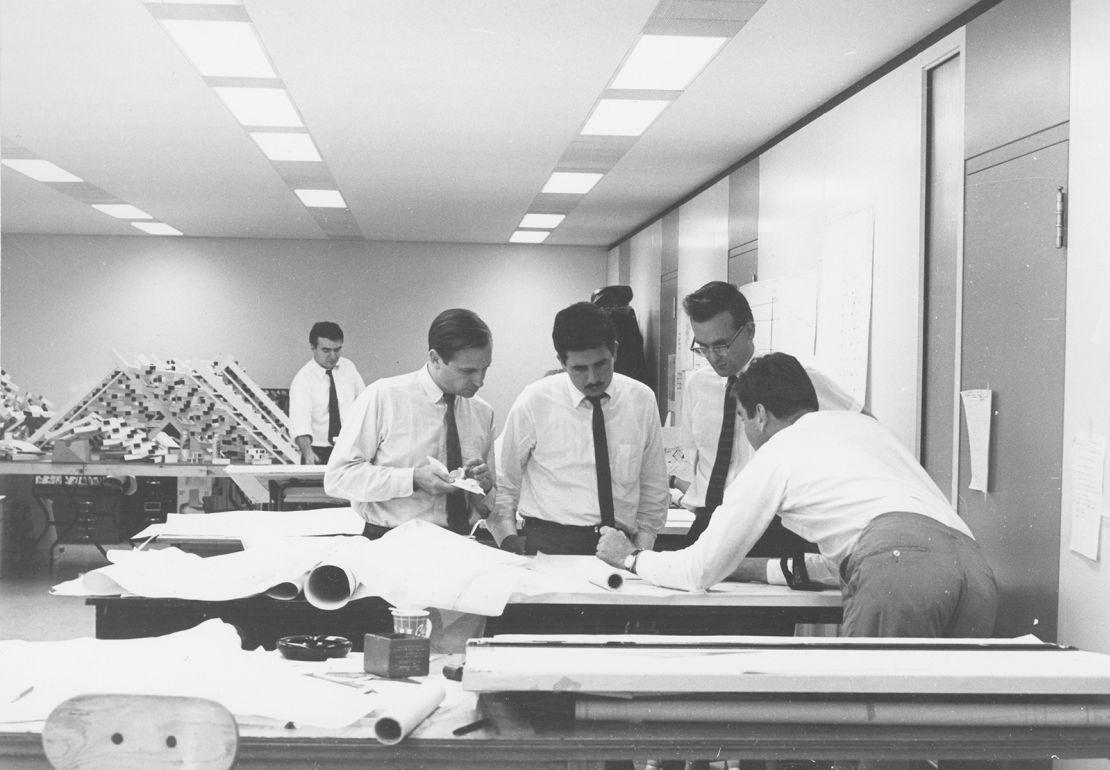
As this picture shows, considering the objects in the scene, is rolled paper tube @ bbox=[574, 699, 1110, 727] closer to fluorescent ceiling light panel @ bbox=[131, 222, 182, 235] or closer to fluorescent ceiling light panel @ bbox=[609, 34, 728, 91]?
fluorescent ceiling light panel @ bbox=[609, 34, 728, 91]

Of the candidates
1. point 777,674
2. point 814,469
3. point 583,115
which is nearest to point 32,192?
point 583,115

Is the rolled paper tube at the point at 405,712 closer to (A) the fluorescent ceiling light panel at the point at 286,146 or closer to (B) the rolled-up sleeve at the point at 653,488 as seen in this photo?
(B) the rolled-up sleeve at the point at 653,488

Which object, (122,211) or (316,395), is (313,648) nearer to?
(316,395)

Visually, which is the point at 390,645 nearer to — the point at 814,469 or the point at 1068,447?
the point at 814,469

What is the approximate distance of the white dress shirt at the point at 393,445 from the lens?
372 cm

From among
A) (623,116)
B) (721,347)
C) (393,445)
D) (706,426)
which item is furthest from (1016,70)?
(623,116)

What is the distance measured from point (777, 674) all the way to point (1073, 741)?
528mm

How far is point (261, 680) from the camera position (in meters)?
2.07

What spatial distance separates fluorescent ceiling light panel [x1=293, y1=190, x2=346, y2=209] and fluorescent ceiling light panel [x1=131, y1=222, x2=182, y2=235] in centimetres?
260

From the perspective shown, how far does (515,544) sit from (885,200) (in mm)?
2735

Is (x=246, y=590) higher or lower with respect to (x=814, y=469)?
lower

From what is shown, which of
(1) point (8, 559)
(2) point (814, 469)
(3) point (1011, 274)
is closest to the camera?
(2) point (814, 469)

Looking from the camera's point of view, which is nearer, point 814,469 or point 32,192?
point 814,469

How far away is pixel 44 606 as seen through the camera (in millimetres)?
7047
